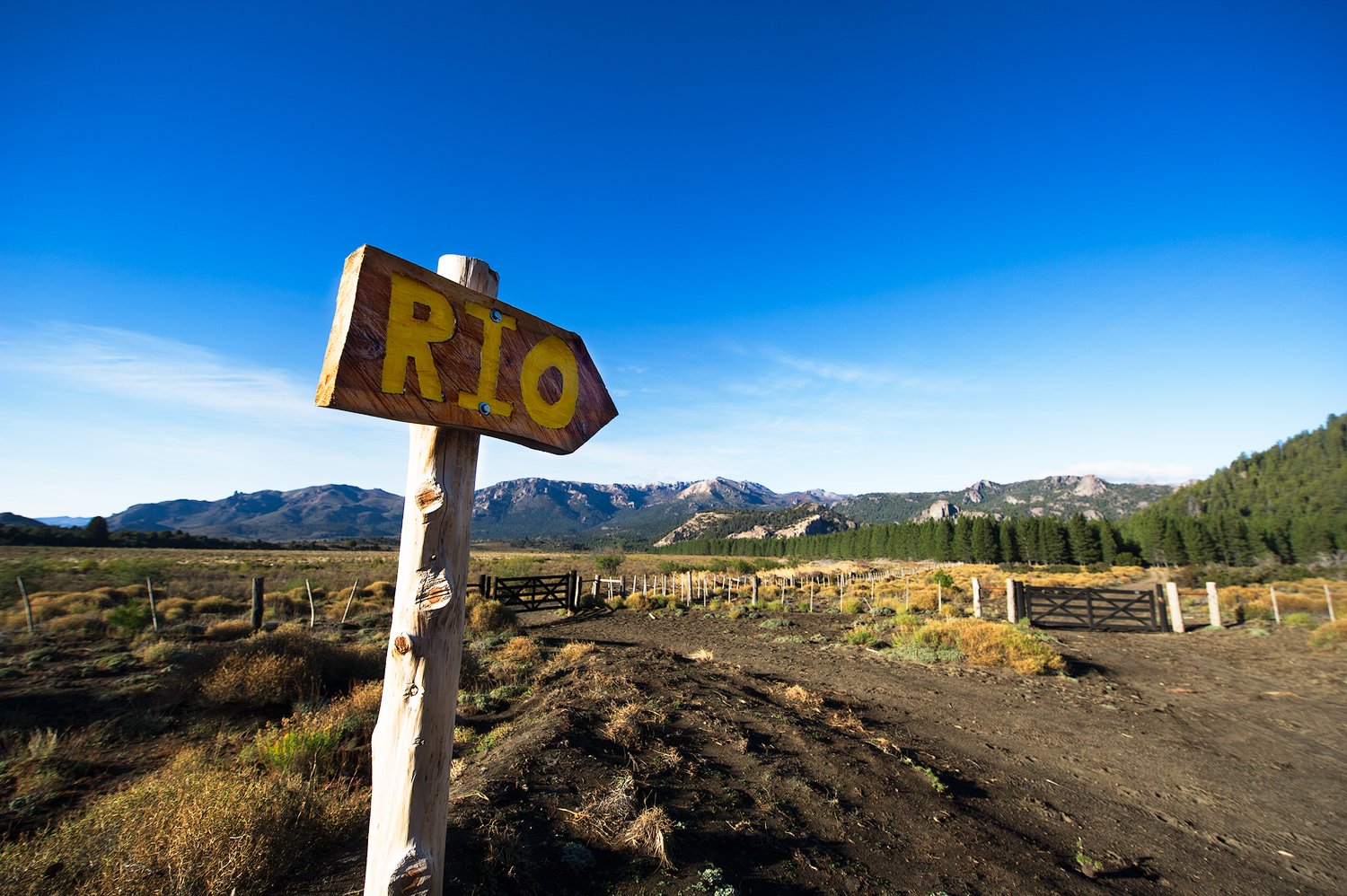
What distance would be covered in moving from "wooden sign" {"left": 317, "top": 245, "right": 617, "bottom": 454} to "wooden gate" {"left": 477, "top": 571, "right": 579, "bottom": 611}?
2005 centimetres

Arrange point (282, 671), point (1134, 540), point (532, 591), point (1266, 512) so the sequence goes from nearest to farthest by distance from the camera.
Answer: point (282, 671) → point (532, 591) → point (1134, 540) → point (1266, 512)

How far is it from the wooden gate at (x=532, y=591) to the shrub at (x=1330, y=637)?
26281mm

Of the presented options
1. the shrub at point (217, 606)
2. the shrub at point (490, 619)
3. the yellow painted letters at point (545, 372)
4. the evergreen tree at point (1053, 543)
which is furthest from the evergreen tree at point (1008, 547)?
the yellow painted letters at point (545, 372)

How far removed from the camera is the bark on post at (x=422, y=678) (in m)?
2.03

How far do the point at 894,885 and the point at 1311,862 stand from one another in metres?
5.37

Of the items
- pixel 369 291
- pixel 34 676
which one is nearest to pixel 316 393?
pixel 369 291

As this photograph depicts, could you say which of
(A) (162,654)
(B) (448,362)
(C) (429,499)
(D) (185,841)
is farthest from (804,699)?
(A) (162,654)

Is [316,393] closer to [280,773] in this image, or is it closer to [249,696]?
[280,773]

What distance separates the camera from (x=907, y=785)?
650cm

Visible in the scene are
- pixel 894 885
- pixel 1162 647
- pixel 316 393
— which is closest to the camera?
pixel 316 393

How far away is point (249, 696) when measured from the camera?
31.3 feet

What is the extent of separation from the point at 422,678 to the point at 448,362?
1.29 m

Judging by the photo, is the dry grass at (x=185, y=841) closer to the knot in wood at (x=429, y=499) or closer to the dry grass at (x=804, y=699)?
the knot in wood at (x=429, y=499)

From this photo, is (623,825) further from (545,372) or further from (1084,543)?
(1084,543)
